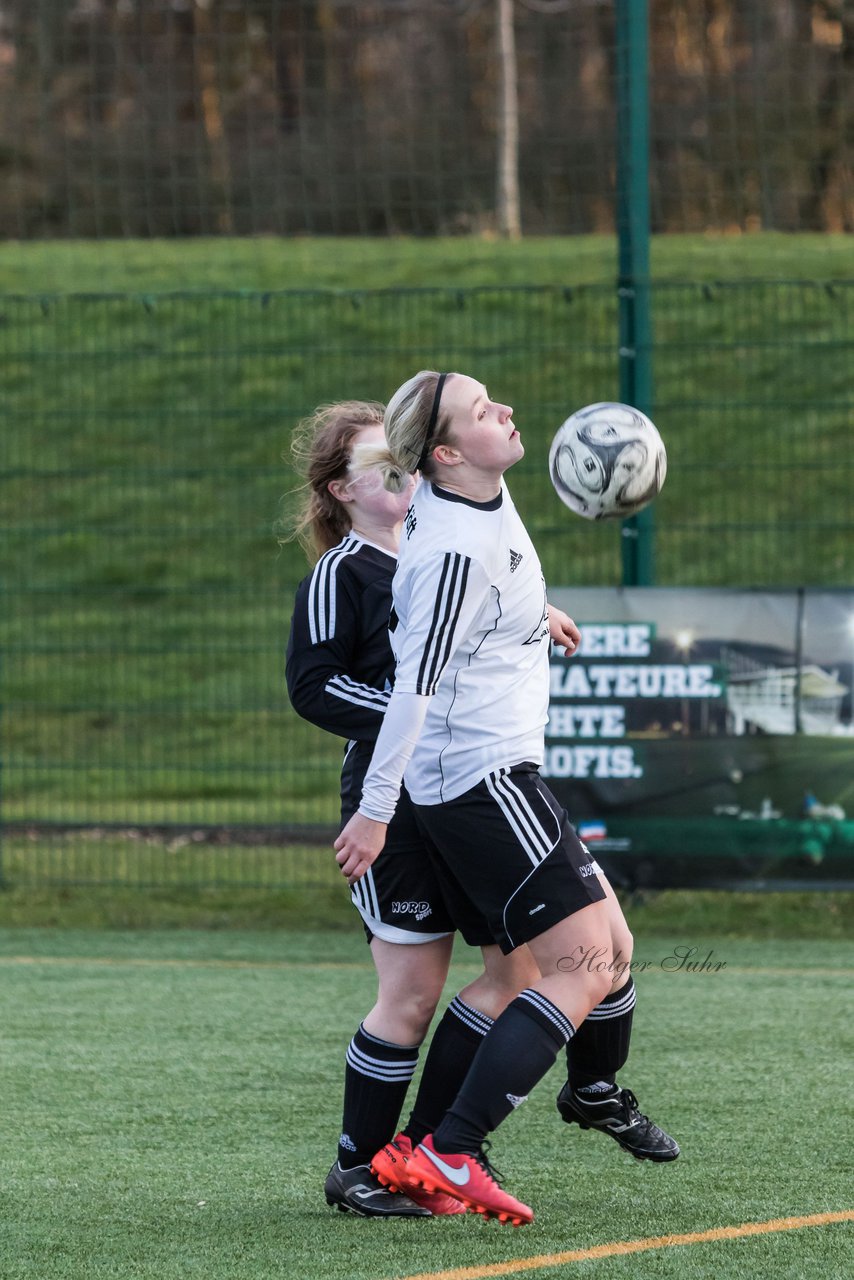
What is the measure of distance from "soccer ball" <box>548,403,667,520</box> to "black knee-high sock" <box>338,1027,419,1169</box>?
4.65 ft

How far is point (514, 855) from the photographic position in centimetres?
362

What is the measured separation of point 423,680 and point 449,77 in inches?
516

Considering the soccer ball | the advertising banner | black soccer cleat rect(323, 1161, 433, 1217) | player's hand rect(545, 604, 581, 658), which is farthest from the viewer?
the advertising banner


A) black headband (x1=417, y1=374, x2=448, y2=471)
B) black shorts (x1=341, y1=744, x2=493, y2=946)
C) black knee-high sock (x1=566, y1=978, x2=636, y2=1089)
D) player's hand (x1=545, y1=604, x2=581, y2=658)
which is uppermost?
black headband (x1=417, y1=374, x2=448, y2=471)

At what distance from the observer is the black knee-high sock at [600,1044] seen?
3910mm

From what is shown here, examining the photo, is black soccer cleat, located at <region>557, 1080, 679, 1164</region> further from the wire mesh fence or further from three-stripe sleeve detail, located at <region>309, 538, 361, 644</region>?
the wire mesh fence

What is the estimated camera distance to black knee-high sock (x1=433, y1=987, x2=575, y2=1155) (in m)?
3.57

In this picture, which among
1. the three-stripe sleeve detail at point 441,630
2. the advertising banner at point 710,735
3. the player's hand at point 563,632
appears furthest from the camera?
the advertising banner at point 710,735

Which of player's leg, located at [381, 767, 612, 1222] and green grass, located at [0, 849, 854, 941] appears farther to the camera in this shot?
green grass, located at [0, 849, 854, 941]

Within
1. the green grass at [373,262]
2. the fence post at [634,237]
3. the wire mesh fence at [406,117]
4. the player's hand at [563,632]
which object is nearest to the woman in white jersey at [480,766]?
the player's hand at [563,632]

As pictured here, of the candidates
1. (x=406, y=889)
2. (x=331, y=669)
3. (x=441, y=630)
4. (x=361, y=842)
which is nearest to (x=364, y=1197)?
(x=406, y=889)

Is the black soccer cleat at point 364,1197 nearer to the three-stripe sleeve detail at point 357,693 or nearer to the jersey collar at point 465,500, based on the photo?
the three-stripe sleeve detail at point 357,693

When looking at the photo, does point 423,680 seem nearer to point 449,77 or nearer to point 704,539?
point 704,539

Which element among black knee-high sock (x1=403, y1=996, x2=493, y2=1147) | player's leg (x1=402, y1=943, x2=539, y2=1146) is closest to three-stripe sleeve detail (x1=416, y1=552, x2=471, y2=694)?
player's leg (x1=402, y1=943, x2=539, y2=1146)
